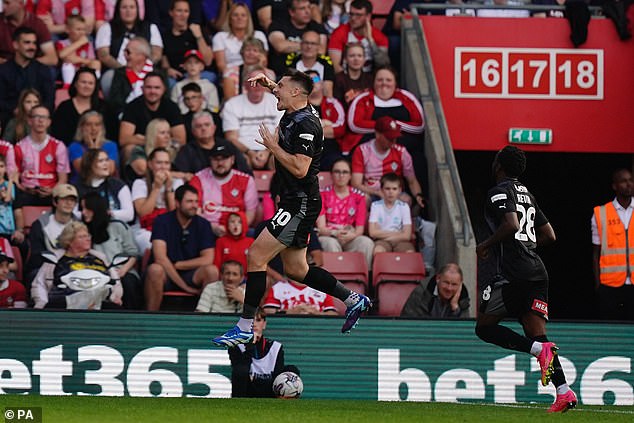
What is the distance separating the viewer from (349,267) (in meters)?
14.4

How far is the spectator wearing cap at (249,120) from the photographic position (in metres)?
15.9

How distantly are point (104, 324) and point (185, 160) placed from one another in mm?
3400

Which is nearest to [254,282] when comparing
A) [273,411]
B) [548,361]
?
[273,411]

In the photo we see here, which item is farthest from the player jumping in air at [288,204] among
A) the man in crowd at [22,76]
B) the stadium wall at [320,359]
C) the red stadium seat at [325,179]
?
the man in crowd at [22,76]

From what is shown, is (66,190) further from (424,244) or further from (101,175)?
(424,244)

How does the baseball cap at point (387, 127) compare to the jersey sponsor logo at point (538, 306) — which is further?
the baseball cap at point (387, 127)

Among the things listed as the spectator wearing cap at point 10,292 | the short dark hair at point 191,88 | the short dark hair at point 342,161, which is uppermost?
the short dark hair at point 191,88

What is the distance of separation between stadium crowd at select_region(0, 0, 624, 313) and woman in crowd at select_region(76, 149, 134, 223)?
16 millimetres

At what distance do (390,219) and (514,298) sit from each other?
15.9 ft

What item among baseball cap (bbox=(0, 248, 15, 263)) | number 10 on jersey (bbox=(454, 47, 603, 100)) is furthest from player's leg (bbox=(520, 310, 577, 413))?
number 10 on jersey (bbox=(454, 47, 603, 100))

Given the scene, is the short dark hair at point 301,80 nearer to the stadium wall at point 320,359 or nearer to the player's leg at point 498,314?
the player's leg at point 498,314

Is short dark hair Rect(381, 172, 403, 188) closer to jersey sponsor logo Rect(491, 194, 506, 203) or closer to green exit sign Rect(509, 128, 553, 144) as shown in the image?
green exit sign Rect(509, 128, 553, 144)

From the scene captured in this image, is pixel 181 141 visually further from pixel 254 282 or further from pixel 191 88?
pixel 254 282

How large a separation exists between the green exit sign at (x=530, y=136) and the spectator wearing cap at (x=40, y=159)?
594 centimetres
